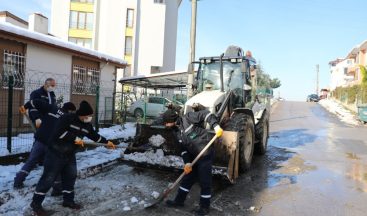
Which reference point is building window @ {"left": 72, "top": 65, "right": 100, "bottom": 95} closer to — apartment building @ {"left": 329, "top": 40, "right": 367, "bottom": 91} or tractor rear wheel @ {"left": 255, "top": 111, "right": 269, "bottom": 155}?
tractor rear wheel @ {"left": 255, "top": 111, "right": 269, "bottom": 155}

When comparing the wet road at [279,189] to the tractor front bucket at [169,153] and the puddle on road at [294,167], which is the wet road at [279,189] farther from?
the tractor front bucket at [169,153]

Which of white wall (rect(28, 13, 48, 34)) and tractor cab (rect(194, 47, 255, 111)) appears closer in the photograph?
tractor cab (rect(194, 47, 255, 111))

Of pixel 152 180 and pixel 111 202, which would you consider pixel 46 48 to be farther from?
pixel 111 202

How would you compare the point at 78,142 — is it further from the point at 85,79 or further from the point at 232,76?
the point at 85,79

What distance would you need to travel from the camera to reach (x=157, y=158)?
713cm

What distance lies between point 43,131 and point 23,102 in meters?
6.10

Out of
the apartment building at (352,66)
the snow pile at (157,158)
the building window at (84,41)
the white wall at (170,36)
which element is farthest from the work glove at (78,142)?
the apartment building at (352,66)

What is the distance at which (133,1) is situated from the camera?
39.1 meters

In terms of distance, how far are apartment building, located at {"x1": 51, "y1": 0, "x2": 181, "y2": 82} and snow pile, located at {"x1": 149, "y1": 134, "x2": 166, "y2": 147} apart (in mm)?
30985

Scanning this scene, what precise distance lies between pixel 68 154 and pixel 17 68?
24.6 ft

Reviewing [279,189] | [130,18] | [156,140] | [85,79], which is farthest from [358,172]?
[130,18]

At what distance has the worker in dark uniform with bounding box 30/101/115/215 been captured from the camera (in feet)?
16.5

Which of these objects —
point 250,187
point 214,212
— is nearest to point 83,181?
point 214,212

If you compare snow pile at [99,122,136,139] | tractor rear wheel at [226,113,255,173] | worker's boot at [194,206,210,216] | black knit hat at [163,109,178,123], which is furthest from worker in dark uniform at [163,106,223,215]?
snow pile at [99,122,136,139]
